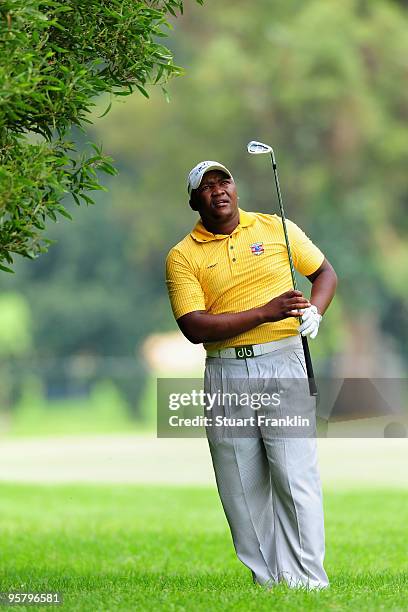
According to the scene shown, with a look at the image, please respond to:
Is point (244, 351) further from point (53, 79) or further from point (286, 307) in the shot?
point (53, 79)

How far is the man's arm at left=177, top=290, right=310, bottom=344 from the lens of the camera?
25.0 ft

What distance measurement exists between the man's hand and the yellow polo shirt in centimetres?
19

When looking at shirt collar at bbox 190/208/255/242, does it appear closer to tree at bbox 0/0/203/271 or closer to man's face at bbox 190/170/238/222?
man's face at bbox 190/170/238/222

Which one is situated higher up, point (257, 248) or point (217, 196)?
point (217, 196)

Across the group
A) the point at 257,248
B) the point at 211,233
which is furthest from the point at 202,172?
the point at 257,248

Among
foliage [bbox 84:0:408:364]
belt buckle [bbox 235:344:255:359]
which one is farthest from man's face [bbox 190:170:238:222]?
foliage [bbox 84:0:408:364]

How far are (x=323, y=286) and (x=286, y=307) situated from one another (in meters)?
0.52

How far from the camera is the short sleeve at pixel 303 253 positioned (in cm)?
807

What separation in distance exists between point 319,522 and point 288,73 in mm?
38460

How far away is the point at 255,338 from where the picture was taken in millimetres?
7824

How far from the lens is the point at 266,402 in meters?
7.74

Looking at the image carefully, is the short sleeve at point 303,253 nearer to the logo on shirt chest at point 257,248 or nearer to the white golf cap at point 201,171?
the logo on shirt chest at point 257,248

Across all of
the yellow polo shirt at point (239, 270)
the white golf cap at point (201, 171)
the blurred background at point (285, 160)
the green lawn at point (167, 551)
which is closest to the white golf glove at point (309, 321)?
the yellow polo shirt at point (239, 270)

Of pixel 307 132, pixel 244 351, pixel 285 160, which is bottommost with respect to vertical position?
pixel 244 351
